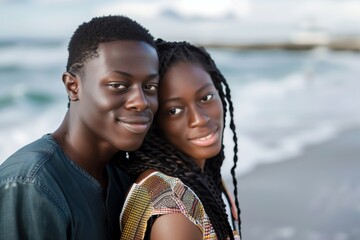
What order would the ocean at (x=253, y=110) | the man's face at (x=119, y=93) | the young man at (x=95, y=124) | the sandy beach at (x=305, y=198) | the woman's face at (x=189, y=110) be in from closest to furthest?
the young man at (x=95, y=124)
the man's face at (x=119, y=93)
the woman's face at (x=189, y=110)
the sandy beach at (x=305, y=198)
the ocean at (x=253, y=110)

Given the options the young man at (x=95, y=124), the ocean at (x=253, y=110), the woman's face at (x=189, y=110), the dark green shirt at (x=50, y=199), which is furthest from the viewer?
the ocean at (x=253, y=110)

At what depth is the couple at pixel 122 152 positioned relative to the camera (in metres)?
1.92

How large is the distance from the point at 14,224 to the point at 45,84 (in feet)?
51.6

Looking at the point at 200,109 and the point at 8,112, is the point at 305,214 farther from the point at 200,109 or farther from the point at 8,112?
the point at 8,112

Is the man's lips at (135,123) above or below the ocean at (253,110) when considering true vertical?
below

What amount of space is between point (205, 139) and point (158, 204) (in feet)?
1.34

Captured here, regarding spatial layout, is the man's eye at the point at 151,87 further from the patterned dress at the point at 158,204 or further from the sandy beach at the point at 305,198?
the sandy beach at the point at 305,198

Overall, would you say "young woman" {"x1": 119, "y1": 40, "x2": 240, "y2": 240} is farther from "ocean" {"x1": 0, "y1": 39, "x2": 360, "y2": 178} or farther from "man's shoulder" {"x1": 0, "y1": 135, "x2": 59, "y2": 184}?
"ocean" {"x1": 0, "y1": 39, "x2": 360, "y2": 178}

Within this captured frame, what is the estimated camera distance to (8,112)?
43.3 feet

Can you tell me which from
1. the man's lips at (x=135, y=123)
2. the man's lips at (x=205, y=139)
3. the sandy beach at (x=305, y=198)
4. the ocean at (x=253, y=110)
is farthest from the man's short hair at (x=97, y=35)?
the ocean at (x=253, y=110)

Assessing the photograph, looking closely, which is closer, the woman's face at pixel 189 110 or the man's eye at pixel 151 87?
the man's eye at pixel 151 87

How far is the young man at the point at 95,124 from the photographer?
202 cm

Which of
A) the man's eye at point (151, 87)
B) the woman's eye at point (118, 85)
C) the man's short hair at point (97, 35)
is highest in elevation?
the man's short hair at point (97, 35)

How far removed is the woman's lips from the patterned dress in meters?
0.25
